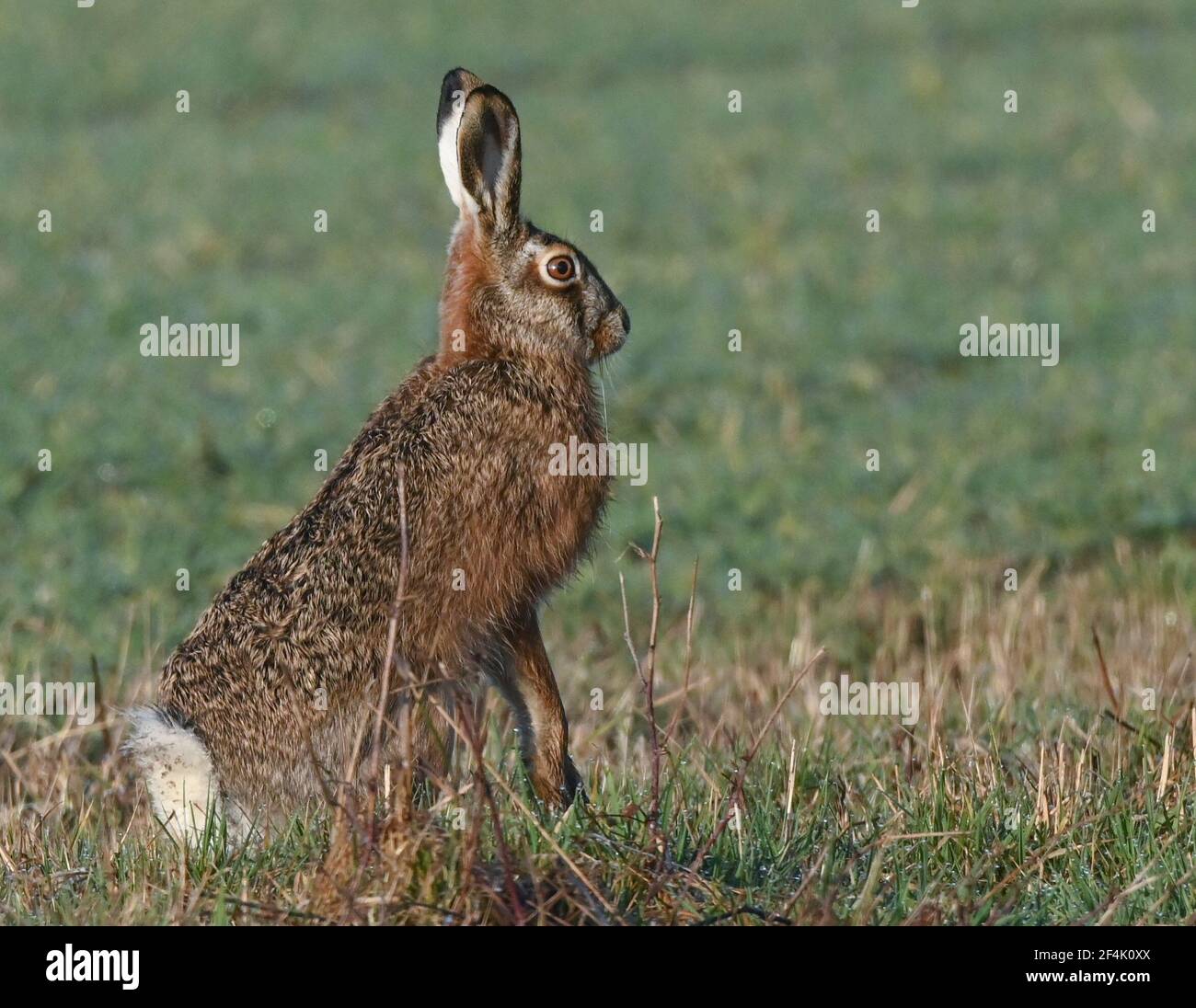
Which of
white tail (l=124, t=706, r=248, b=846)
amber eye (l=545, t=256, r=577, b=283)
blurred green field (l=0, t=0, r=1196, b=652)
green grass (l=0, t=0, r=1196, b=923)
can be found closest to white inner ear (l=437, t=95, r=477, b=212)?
amber eye (l=545, t=256, r=577, b=283)

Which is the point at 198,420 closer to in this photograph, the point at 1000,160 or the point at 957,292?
the point at 957,292

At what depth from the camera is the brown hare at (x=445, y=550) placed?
4961 mm

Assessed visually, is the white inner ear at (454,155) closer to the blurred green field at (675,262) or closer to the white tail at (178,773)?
the blurred green field at (675,262)

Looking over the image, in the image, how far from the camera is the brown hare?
4.96 metres

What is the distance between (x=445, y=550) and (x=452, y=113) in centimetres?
127

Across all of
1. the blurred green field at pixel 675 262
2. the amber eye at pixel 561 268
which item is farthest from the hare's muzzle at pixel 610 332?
the blurred green field at pixel 675 262

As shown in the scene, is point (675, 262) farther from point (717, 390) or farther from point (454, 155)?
point (454, 155)

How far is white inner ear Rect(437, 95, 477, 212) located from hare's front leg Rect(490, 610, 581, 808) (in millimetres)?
1238

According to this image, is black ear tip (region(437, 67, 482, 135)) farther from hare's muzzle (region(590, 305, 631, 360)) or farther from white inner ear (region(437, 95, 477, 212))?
hare's muzzle (region(590, 305, 631, 360))

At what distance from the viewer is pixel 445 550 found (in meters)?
5.15

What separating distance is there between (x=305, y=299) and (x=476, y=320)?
8548 mm

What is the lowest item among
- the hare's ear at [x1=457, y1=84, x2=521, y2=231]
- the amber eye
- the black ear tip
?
the amber eye

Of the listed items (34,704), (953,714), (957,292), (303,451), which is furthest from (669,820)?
(957,292)

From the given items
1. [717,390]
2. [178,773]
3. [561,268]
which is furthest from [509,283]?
[717,390]
